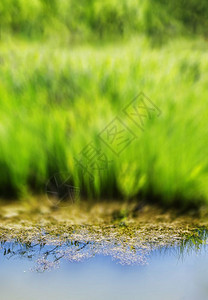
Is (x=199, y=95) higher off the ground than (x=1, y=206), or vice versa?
(x=199, y=95)

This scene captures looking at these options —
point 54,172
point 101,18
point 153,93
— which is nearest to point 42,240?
point 54,172

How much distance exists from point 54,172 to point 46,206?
0.35ft

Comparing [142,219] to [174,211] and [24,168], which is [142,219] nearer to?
[174,211]

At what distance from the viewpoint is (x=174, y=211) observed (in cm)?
100

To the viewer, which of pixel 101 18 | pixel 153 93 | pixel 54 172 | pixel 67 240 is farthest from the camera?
pixel 101 18

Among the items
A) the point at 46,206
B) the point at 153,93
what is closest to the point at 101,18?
the point at 153,93

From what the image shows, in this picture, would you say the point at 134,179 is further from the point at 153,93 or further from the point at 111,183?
the point at 153,93

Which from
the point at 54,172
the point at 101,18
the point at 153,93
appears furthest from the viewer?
the point at 101,18

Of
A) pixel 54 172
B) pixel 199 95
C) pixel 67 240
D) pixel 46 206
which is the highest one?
pixel 199 95

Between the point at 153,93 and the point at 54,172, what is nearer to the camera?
the point at 54,172

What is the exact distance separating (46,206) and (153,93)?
54 cm

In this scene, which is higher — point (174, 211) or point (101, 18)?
point (101, 18)

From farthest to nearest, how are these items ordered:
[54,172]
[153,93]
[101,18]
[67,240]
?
[101,18]
[153,93]
[54,172]
[67,240]

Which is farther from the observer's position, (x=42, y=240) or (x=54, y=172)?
(x=54, y=172)
